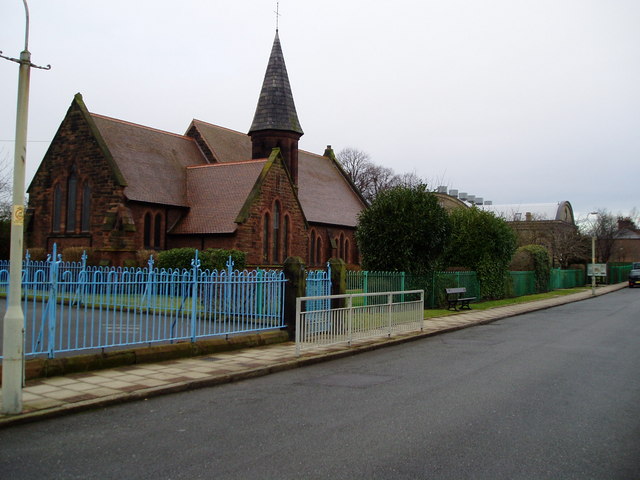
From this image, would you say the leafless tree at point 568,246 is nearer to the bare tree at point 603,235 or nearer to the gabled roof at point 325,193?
the bare tree at point 603,235

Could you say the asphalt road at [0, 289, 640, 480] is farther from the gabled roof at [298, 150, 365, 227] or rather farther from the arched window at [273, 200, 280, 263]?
the gabled roof at [298, 150, 365, 227]

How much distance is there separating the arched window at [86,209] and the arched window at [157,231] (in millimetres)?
3568

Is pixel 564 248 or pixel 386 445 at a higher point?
pixel 564 248

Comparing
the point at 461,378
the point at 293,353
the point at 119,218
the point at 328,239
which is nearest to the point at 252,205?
the point at 119,218

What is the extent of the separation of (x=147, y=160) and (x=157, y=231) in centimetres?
469

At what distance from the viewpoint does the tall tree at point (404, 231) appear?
22.3 m

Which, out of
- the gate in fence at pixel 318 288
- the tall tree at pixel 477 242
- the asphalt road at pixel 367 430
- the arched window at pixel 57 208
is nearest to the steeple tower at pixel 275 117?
the arched window at pixel 57 208

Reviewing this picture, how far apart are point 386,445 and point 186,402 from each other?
313cm

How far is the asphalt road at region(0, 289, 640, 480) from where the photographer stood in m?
5.05

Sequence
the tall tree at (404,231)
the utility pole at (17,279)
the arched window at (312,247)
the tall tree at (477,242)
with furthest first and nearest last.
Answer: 1. the arched window at (312,247)
2. the tall tree at (477,242)
3. the tall tree at (404,231)
4. the utility pole at (17,279)

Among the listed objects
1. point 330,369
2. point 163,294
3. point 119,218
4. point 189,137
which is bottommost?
point 330,369

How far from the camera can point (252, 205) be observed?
3089 cm

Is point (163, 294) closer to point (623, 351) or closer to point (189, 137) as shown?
point (623, 351)

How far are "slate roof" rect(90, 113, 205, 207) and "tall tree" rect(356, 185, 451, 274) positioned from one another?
1425 cm
